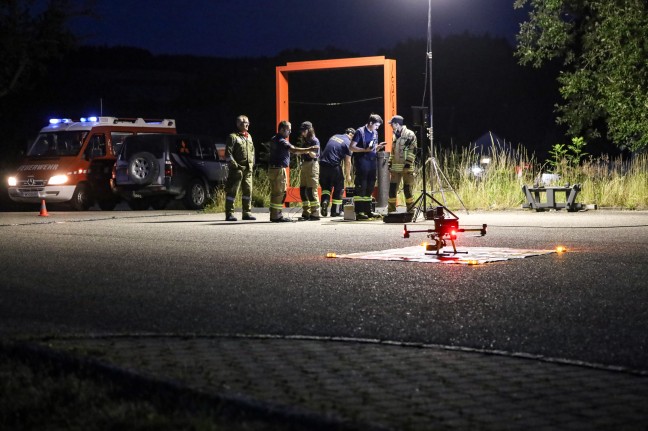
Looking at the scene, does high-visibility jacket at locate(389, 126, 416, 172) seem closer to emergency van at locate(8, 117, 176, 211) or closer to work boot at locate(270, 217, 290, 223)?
work boot at locate(270, 217, 290, 223)

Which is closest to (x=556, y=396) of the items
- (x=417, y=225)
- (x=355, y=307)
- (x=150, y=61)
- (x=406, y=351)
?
(x=406, y=351)

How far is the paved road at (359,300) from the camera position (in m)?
6.61

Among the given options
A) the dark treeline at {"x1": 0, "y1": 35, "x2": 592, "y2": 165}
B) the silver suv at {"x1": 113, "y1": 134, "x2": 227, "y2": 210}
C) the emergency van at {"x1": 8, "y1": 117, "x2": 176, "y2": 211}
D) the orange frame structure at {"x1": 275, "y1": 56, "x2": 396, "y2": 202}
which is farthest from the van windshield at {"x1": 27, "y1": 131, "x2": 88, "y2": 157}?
the dark treeline at {"x1": 0, "y1": 35, "x2": 592, "y2": 165}

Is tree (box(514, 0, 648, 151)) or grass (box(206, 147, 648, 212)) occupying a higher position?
tree (box(514, 0, 648, 151))

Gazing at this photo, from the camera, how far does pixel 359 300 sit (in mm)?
9414

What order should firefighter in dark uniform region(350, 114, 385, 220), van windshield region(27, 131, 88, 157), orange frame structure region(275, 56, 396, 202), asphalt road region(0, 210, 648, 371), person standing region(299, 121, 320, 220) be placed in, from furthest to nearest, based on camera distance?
van windshield region(27, 131, 88, 157), orange frame structure region(275, 56, 396, 202), person standing region(299, 121, 320, 220), firefighter in dark uniform region(350, 114, 385, 220), asphalt road region(0, 210, 648, 371)

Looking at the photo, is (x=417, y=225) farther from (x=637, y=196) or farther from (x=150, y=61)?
(x=150, y=61)

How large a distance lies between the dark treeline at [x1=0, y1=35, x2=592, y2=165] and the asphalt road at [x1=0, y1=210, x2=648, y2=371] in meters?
66.1

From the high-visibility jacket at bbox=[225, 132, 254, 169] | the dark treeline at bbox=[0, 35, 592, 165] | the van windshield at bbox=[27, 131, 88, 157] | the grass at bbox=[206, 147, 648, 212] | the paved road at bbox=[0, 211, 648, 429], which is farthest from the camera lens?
the dark treeline at bbox=[0, 35, 592, 165]

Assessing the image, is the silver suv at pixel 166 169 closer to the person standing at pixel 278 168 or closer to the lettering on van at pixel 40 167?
the lettering on van at pixel 40 167

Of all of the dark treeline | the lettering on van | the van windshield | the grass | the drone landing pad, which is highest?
the dark treeline

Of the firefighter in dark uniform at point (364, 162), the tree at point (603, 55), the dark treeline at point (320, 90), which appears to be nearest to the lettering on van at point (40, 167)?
the firefighter in dark uniform at point (364, 162)

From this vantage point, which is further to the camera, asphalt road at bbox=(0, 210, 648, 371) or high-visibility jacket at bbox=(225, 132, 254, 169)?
high-visibility jacket at bbox=(225, 132, 254, 169)

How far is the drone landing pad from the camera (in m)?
12.5
